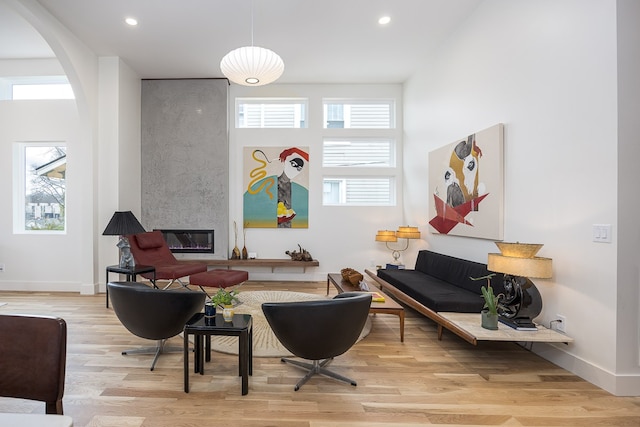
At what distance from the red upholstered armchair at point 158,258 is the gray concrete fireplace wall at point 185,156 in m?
0.93

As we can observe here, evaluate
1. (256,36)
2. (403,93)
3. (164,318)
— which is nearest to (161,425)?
(164,318)

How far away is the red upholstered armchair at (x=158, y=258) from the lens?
4422 mm

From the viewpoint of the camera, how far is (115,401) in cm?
209

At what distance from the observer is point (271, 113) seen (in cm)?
612

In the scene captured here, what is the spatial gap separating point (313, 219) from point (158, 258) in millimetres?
2711

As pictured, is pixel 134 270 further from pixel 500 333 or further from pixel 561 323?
pixel 561 323

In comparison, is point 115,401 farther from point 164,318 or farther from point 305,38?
point 305,38

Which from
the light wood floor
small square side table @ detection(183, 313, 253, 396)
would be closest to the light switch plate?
the light wood floor

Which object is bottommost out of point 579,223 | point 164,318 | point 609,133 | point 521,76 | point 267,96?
point 164,318

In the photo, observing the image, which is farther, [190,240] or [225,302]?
[190,240]

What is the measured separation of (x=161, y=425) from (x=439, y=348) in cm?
239

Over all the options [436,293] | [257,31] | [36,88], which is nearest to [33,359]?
[436,293]

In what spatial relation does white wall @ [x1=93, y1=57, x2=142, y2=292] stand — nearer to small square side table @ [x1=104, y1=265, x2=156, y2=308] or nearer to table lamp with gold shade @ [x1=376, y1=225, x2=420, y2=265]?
small square side table @ [x1=104, y1=265, x2=156, y2=308]

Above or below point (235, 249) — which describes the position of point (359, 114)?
above
